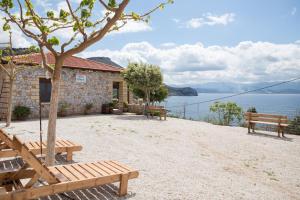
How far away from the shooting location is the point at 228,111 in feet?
70.7

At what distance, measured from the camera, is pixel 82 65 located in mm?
18078

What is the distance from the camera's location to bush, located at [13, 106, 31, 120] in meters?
14.3

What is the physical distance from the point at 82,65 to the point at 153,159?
41.0ft

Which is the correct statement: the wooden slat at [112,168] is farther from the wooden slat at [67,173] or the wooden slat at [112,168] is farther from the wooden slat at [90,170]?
the wooden slat at [67,173]

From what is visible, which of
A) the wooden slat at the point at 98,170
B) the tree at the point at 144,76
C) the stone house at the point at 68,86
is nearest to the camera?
the wooden slat at the point at 98,170

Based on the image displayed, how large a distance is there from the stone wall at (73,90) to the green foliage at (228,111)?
7.22 m

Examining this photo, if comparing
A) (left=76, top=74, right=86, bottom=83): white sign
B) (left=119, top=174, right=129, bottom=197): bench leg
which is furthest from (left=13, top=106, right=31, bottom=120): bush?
(left=119, top=174, right=129, bottom=197): bench leg

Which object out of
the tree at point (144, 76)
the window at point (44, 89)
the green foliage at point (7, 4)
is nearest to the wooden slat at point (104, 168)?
the green foliage at point (7, 4)

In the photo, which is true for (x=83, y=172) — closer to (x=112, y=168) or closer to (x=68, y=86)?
(x=112, y=168)

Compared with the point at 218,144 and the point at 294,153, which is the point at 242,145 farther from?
the point at 294,153

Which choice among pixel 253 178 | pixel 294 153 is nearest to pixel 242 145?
pixel 294 153

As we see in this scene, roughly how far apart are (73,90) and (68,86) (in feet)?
1.38

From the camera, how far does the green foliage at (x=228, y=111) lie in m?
21.3

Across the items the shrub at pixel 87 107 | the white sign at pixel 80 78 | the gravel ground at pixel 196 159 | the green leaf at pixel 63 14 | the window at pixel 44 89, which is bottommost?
the gravel ground at pixel 196 159
